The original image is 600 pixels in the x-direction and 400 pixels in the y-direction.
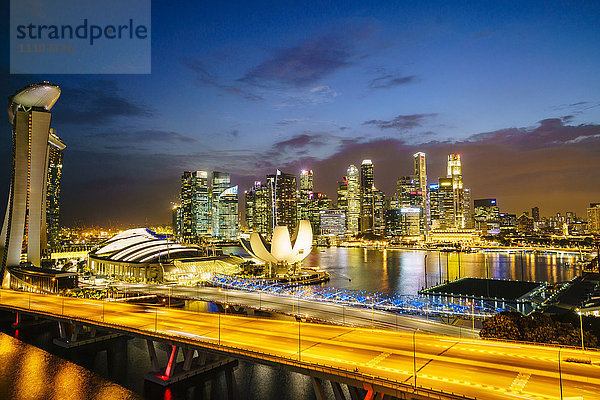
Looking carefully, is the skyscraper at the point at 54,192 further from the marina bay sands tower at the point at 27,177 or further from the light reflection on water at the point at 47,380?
the light reflection on water at the point at 47,380

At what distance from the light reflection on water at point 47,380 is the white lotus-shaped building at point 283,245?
106ft

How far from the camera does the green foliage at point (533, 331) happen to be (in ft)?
56.7

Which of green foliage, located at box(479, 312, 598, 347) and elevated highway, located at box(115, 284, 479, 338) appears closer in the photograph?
green foliage, located at box(479, 312, 598, 347)

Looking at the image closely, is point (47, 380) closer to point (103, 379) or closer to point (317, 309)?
point (103, 379)

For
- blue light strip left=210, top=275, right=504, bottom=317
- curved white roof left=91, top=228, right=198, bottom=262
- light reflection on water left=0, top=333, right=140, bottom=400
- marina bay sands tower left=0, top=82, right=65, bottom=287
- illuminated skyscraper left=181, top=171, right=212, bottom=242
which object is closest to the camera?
light reflection on water left=0, top=333, right=140, bottom=400

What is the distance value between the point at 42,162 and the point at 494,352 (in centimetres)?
4745

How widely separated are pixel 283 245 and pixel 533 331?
38.7m

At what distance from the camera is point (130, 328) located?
18891 millimetres

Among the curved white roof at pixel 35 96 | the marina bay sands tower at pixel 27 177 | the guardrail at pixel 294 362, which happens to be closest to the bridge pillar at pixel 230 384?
the guardrail at pixel 294 362

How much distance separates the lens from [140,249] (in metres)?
57.7

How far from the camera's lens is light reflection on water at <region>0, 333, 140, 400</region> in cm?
1870

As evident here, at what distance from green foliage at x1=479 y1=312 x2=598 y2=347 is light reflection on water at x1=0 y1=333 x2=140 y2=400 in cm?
1745

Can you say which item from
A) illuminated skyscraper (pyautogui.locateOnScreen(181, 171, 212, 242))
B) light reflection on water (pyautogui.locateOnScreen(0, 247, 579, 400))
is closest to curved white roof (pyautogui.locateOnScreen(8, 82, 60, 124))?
light reflection on water (pyautogui.locateOnScreen(0, 247, 579, 400))

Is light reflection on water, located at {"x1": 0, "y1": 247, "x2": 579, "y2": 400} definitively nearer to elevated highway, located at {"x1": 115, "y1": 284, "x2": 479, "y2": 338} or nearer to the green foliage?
elevated highway, located at {"x1": 115, "y1": 284, "x2": 479, "y2": 338}
